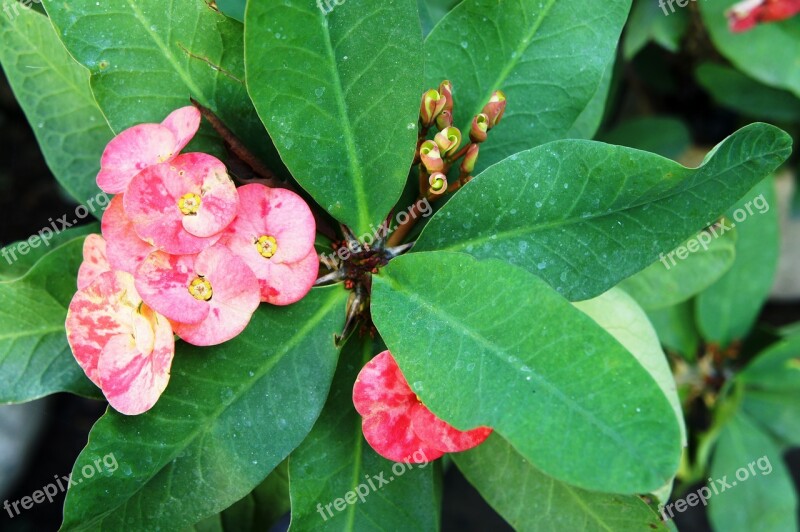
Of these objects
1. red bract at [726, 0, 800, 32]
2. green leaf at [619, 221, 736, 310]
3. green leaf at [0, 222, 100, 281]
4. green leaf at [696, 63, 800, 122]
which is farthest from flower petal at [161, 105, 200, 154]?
green leaf at [696, 63, 800, 122]

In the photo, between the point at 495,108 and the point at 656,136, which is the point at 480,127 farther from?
the point at 656,136

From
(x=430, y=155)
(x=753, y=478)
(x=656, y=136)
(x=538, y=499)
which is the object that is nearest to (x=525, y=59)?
(x=430, y=155)

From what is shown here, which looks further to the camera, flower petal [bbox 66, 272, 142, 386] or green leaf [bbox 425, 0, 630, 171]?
green leaf [bbox 425, 0, 630, 171]

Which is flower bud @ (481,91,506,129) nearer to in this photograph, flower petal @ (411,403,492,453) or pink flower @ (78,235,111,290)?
flower petal @ (411,403,492,453)

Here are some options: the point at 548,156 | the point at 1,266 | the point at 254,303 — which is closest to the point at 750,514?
the point at 548,156

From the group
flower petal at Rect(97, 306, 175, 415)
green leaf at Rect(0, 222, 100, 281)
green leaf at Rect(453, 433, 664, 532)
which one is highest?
flower petal at Rect(97, 306, 175, 415)

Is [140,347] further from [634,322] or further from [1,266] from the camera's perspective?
[634,322]

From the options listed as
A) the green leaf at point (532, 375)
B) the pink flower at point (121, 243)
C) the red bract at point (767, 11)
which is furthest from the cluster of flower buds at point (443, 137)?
the red bract at point (767, 11)

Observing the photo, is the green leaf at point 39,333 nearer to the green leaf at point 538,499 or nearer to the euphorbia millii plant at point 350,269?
the euphorbia millii plant at point 350,269
